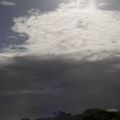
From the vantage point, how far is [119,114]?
19725cm

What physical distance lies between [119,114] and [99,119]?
12912 mm

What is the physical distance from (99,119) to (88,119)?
562cm

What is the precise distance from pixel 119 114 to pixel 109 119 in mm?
9039

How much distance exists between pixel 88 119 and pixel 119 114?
17.0 metres

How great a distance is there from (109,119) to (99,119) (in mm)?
4949

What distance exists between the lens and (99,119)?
19050cm

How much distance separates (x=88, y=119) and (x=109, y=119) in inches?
409

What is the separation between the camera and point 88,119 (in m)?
192

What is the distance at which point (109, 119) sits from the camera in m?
191
